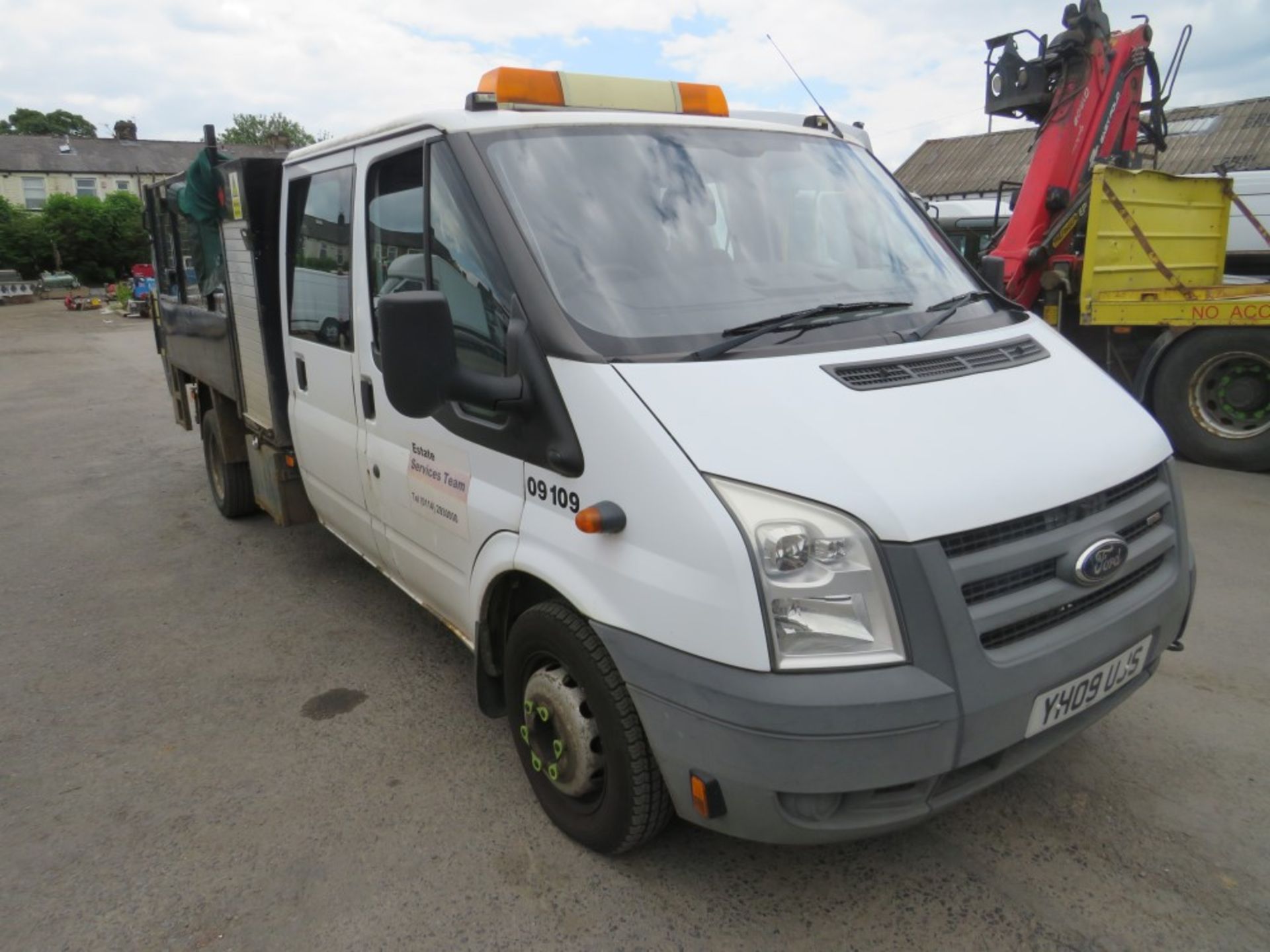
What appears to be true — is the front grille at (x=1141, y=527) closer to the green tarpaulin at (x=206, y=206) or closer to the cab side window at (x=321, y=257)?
the cab side window at (x=321, y=257)

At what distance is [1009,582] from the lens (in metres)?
2.21

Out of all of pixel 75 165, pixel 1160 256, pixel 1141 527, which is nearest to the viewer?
pixel 1141 527

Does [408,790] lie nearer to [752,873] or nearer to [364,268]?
[752,873]

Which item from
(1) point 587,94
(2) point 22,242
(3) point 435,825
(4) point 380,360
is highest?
(2) point 22,242

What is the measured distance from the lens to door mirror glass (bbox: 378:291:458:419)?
235 cm

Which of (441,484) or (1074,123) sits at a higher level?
(1074,123)

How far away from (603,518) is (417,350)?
26.4 inches

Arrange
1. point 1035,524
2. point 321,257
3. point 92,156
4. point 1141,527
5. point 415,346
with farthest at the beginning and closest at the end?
point 92,156, point 321,257, point 1141,527, point 415,346, point 1035,524

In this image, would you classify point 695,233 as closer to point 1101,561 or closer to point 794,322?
point 794,322

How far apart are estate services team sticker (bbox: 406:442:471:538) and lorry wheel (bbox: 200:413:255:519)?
330 cm

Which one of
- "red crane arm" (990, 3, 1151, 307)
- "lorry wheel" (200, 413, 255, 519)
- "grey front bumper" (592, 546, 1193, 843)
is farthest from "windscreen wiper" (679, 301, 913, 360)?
"red crane arm" (990, 3, 1151, 307)

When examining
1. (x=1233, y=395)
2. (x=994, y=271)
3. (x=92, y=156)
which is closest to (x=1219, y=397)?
(x=1233, y=395)

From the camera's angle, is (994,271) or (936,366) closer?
(936,366)

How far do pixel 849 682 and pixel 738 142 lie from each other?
203cm
